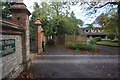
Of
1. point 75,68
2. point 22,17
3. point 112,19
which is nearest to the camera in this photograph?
point 22,17

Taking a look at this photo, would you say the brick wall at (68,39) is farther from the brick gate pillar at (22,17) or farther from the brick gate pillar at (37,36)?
the brick gate pillar at (22,17)

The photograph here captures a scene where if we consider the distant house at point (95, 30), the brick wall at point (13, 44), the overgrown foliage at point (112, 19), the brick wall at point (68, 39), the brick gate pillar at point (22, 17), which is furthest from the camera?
the brick wall at point (68, 39)

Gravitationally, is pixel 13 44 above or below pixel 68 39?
below

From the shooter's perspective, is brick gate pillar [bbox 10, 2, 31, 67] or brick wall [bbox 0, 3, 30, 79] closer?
brick wall [bbox 0, 3, 30, 79]

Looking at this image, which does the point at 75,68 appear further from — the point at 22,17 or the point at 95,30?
the point at 95,30

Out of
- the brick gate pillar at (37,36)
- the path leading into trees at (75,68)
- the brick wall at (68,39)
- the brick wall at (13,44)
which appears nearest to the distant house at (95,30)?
the brick wall at (68,39)

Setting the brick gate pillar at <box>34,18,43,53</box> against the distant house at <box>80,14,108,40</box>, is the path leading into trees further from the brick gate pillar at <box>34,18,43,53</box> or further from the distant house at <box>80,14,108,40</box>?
the distant house at <box>80,14,108,40</box>

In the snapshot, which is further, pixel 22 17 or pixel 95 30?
pixel 95 30

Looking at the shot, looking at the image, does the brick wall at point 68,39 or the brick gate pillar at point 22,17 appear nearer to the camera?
the brick gate pillar at point 22,17

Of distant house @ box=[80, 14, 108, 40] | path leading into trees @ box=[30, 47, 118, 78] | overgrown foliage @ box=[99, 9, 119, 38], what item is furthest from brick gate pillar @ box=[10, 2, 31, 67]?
distant house @ box=[80, 14, 108, 40]

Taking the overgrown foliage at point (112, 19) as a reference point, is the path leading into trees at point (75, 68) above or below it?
below

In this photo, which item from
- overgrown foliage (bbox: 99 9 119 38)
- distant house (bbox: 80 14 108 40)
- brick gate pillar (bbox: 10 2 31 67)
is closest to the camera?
brick gate pillar (bbox: 10 2 31 67)

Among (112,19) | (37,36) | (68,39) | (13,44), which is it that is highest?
(112,19)

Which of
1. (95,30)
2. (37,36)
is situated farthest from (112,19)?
(95,30)
